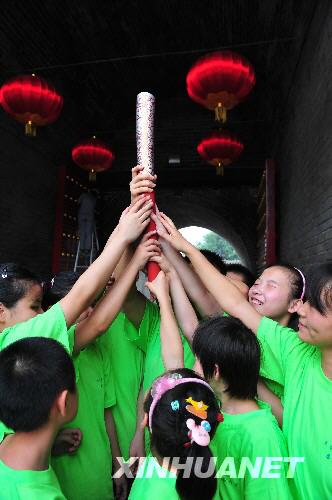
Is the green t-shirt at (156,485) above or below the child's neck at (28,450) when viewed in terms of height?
below

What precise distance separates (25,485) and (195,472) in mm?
420

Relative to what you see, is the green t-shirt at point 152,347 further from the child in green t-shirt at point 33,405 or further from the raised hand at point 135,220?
the child in green t-shirt at point 33,405

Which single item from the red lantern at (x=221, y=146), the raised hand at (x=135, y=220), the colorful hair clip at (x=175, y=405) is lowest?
the colorful hair clip at (x=175, y=405)

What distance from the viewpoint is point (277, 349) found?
1467 millimetres

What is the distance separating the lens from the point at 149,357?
68.9 inches

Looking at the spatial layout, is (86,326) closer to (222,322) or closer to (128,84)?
(222,322)

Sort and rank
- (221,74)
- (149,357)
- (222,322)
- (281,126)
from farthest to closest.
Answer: (281,126), (221,74), (149,357), (222,322)

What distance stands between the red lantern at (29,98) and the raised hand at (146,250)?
3.21 meters

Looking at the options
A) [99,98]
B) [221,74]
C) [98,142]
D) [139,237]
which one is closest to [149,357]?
[139,237]

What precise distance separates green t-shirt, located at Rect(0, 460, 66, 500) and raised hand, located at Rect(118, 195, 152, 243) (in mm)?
767

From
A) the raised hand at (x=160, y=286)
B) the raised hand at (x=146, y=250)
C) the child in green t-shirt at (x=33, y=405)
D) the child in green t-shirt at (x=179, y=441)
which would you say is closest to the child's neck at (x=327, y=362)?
the child in green t-shirt at (x=179, y=441)

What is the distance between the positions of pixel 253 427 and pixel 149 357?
24.1 inches

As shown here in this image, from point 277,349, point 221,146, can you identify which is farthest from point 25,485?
point 221,146

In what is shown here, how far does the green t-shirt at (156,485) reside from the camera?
3.40 ft
